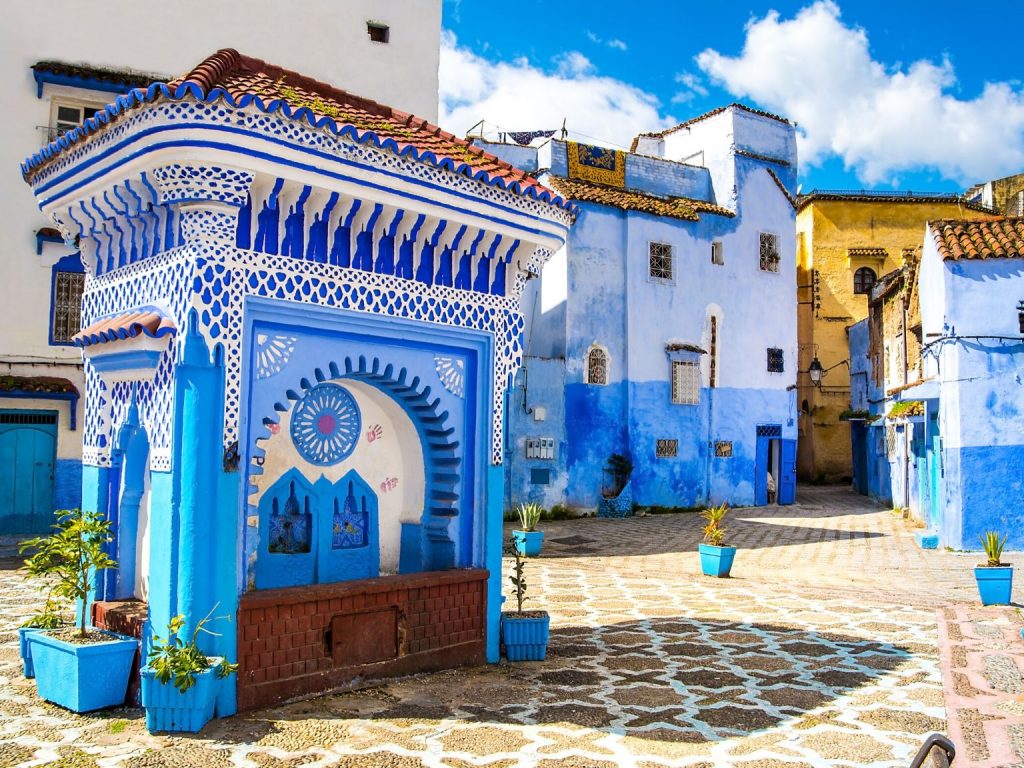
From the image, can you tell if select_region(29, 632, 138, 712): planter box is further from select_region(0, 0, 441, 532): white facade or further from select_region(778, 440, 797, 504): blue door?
select_region(778, 440, 797, 504): blue door

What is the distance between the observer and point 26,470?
1630 cm

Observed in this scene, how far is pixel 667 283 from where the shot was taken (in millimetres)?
23531

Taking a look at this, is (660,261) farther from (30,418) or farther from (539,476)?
(30,418)

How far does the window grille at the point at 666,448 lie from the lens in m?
23.1

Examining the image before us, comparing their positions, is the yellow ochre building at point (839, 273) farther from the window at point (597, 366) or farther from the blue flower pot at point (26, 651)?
the blue flower pot at point (26, 651)

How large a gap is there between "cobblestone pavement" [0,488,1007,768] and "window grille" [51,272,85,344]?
5.57 meters

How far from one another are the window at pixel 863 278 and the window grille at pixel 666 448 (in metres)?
12.9

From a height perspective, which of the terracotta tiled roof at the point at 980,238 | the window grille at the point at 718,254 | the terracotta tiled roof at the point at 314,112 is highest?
the window grille at the point at 718,254

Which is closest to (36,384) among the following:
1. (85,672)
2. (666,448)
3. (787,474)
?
(85,672)

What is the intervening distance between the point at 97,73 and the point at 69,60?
73cm

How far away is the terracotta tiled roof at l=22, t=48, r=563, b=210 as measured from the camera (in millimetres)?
6051

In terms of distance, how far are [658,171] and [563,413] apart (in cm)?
792

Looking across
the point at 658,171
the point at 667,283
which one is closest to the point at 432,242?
the point at 667,283

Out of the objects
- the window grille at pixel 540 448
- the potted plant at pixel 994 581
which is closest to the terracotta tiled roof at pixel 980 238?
the potted plant at pixel 994 581
